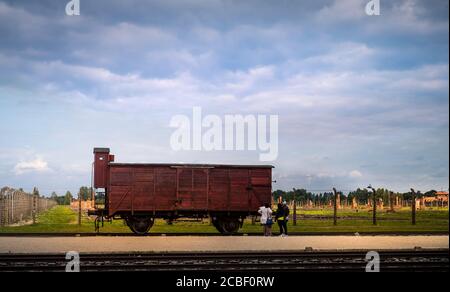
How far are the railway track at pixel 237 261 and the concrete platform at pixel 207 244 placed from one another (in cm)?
114

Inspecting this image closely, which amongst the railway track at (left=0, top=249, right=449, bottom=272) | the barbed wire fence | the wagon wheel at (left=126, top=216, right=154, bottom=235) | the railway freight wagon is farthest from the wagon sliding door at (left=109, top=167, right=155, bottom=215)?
the railway track at (left=0, top=249, right=449, bottom=272)

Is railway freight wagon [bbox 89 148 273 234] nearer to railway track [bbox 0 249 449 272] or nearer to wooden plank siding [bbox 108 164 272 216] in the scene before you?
wooden plank siding [bbox 108 164 272 216]

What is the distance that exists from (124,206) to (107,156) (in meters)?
2.57

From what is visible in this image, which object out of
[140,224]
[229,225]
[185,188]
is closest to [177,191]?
[185,188]

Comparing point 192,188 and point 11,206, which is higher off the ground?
point 192,188

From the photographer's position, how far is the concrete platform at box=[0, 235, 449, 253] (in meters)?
17.0

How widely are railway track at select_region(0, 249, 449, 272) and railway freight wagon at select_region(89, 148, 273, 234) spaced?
859 centimetres

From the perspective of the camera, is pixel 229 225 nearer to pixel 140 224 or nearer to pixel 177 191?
pixel 177 191

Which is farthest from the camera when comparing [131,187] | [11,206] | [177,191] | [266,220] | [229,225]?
[11,206]

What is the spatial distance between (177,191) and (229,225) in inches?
123

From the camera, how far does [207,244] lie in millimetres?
18562

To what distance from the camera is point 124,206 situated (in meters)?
24.0
